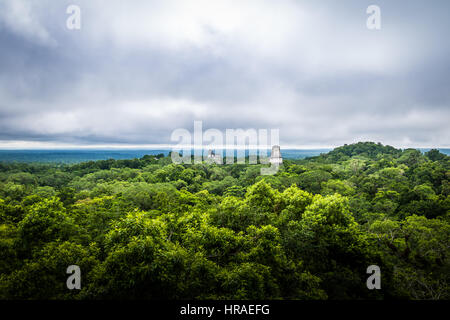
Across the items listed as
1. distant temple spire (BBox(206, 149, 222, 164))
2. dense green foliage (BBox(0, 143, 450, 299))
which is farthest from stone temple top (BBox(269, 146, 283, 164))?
dense green foliage (BBox(0, 143, 450, 299))

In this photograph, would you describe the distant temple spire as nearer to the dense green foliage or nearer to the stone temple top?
the stone temple top

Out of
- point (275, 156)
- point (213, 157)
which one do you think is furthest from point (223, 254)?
point (213, 157)

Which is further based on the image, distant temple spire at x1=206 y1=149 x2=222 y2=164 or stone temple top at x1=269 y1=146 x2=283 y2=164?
distant temple spire at x1=206 y1=149 x2=222 y2=164

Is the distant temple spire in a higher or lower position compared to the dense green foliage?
higher

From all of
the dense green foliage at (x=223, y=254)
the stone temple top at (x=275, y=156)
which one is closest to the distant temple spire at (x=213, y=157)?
the stone temple top at (x=275, y=156)

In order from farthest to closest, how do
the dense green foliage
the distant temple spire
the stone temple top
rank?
the distant temple spire
the stone temple top
the dense green foliage

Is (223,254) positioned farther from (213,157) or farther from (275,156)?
(213,157)

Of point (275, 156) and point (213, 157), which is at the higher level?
point (275, 156)

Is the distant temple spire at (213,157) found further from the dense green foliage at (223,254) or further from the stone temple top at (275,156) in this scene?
the dense green foliage at (223,254)
